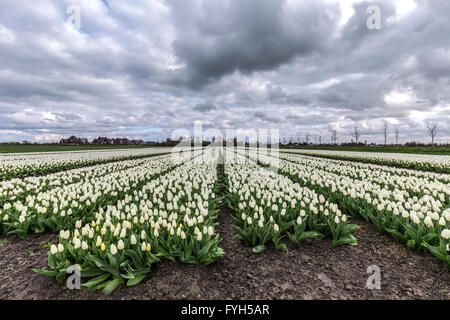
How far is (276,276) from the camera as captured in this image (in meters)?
3.19

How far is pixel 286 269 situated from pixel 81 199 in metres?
5.04

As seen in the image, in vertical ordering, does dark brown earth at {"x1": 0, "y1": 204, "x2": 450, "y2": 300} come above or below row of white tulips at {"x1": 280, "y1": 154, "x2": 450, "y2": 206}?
below

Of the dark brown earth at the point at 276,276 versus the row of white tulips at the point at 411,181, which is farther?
the row of white tulips at the point at 411,181

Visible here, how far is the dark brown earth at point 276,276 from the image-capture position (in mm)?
2789

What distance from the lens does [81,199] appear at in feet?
17.5

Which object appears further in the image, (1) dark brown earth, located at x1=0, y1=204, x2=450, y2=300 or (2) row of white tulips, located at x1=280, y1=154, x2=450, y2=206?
(2) row of white tulips, located at x1=280, y1=154, x2=450, y2=206

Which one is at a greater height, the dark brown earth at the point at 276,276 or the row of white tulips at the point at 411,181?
the row of white tulips at the point at 411,181

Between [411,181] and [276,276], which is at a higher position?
[411,181]

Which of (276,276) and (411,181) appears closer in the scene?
(276,276)

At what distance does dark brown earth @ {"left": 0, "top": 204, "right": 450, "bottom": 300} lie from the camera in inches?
110
